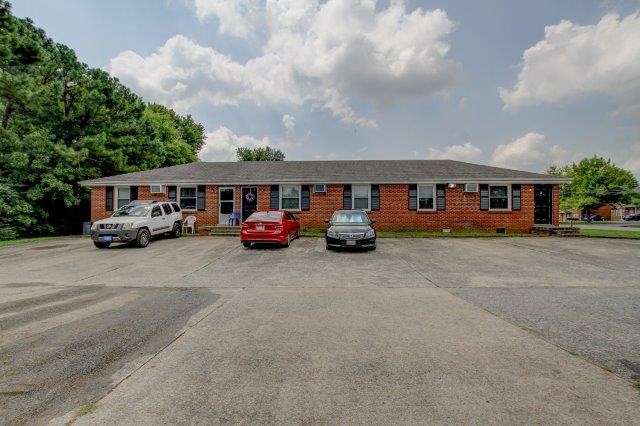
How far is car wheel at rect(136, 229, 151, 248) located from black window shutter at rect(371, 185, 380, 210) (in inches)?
472

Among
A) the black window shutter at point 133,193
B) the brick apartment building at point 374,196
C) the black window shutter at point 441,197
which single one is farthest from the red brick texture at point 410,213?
the black window shutter at point 133,193

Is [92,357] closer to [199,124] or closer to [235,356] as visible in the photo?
[235,356]

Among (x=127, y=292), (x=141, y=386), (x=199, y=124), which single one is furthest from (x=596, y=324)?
(x=199, y=124)

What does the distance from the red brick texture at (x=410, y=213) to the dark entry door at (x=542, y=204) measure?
30 centimetres

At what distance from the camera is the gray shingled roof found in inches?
717

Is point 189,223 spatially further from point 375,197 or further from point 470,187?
point 470,187

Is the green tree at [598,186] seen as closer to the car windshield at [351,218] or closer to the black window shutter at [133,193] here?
the car windshield at [351,218]

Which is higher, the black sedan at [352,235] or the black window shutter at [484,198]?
the black window shutter at [484,198]

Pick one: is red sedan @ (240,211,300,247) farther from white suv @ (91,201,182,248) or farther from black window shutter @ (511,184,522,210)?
black window shutter @ (511,184,522,210)

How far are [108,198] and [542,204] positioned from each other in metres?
26.6

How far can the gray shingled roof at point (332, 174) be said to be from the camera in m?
18.2

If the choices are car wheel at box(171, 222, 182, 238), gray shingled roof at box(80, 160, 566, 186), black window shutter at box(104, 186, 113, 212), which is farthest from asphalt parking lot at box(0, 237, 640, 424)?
black window shutter at box(104, 186, 113, 212)

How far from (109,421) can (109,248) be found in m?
12.9

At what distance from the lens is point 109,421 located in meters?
2.33
